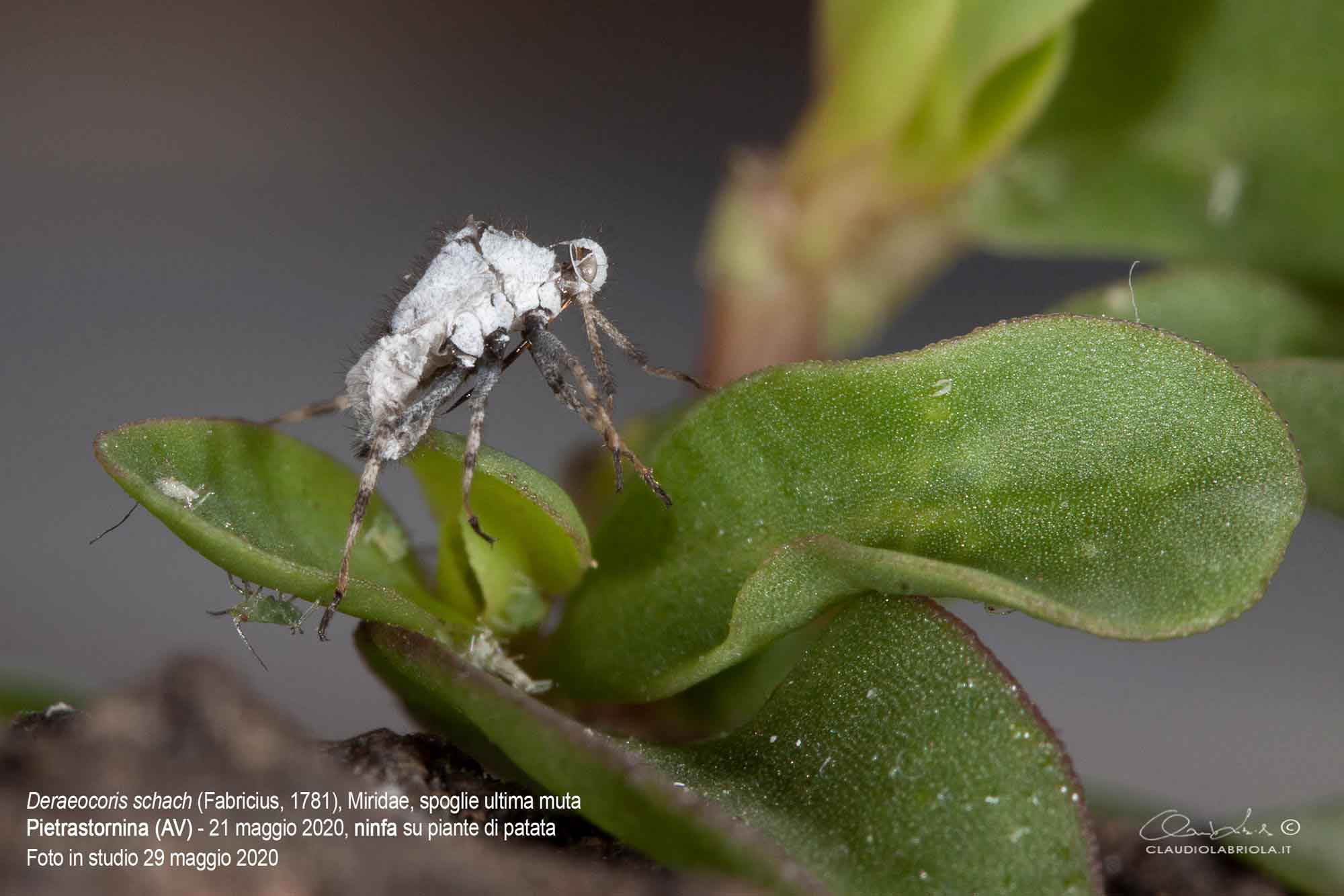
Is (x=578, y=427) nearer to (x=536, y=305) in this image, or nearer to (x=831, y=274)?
(x=831, y=274)

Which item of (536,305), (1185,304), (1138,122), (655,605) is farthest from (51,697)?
(1138,122)

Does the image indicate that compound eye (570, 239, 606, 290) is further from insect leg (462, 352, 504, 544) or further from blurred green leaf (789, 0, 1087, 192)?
blurred green leaf (789, 0, 1087, 192)

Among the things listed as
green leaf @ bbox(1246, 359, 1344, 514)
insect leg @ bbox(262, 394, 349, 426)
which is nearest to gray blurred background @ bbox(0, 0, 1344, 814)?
insect leg @ bbox(262, 394, 349, 426)

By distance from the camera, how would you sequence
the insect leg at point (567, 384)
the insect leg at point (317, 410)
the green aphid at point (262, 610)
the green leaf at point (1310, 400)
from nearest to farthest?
the green aphid at point (262, 610)
the green leaf at point (1310, 400)
the insect leg at point (567, 384)
the insect leg at point (317, 410)

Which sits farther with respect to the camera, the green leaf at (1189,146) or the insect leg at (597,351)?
the green leaf at (1189,146)

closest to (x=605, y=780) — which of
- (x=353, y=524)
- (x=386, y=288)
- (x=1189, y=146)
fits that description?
(x=353, y=524)

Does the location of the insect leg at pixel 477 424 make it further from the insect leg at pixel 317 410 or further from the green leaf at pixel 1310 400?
the green leaf at pixel 1310 400
